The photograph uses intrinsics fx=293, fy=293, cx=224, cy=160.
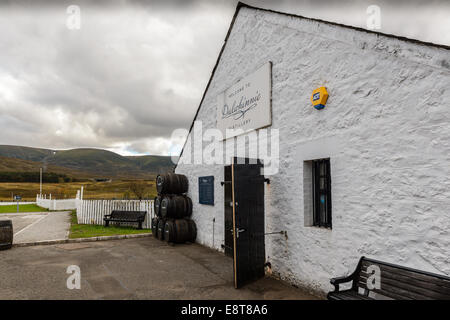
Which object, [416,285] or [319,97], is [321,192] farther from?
[416,285]

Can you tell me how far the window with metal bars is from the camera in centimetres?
512

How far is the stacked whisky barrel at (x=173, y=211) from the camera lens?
9.57 metres

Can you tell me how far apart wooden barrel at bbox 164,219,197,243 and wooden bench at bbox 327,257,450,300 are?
641 centimetres

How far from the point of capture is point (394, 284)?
11.6ft

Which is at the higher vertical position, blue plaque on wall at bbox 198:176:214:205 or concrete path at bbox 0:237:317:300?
blue plaque on wall at bbox 198:176:214:205

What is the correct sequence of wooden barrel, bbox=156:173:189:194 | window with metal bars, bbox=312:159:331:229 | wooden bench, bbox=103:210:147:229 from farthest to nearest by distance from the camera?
wooden bench, bbox=103:210:147:229 < wooden barrel, bbox=156:173:189:194 < window with metal bars, bbox=312:159:331:229

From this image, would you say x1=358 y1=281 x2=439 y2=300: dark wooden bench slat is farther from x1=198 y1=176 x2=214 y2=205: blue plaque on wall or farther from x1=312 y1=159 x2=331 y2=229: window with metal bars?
x1=198 y1=176 x2=214 y2=205: blue plaque on wall

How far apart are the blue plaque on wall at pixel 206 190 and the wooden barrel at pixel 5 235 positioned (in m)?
5.83

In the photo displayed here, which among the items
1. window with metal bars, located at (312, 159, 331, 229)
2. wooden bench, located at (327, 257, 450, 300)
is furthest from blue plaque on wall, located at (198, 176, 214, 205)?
wooden bench, located at (327, 257, 450, 300)

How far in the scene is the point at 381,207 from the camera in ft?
13.0

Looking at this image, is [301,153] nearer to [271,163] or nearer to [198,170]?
[271,163]

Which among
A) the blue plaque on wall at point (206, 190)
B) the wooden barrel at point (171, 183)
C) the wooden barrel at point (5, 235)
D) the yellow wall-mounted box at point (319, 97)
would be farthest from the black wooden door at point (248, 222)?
the wooden barrel at point (5, 235)

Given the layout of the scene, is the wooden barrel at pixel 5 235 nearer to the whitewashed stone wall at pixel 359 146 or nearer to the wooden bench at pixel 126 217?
the wooden bench at pixel 126 217
